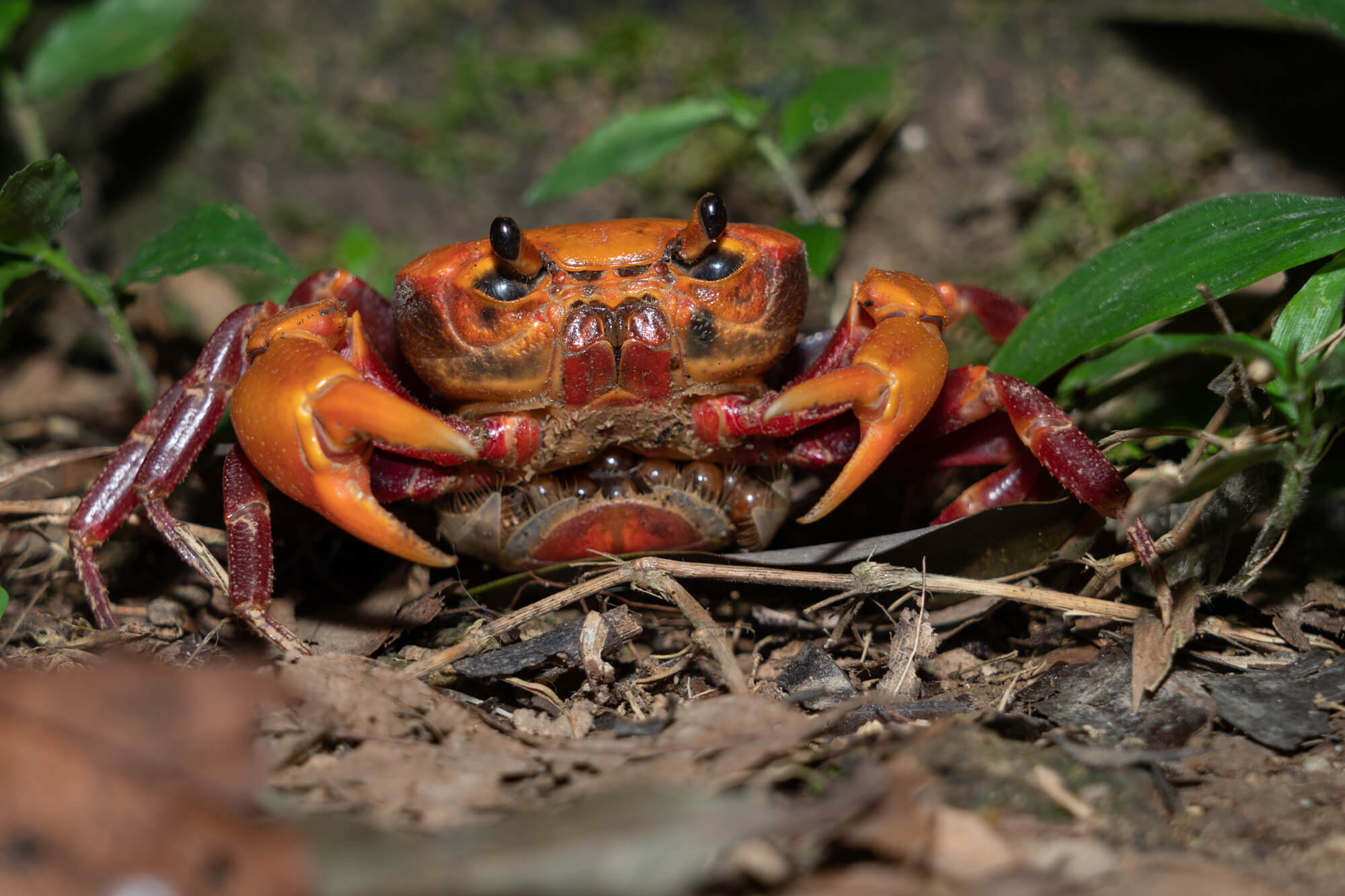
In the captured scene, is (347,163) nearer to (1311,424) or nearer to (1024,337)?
(1024,337)

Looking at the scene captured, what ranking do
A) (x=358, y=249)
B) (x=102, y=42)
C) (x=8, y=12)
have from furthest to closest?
(x=358, y=249) → (x=102, y=42) → (x=8, y=12)

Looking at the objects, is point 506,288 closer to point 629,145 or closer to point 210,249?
point 210,249

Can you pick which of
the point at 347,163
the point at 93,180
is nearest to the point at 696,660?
the point at 347,163

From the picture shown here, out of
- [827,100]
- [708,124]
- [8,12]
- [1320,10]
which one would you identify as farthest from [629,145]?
[8,12]

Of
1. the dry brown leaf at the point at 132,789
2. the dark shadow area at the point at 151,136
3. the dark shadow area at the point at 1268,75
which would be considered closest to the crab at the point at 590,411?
the dry brown leaf at the point at 132,789

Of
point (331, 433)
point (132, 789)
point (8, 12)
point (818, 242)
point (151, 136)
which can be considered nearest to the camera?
point (132, 789)

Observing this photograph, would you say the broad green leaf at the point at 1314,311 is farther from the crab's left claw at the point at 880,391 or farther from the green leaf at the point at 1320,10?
the crab's left claw at the point at 880,391
